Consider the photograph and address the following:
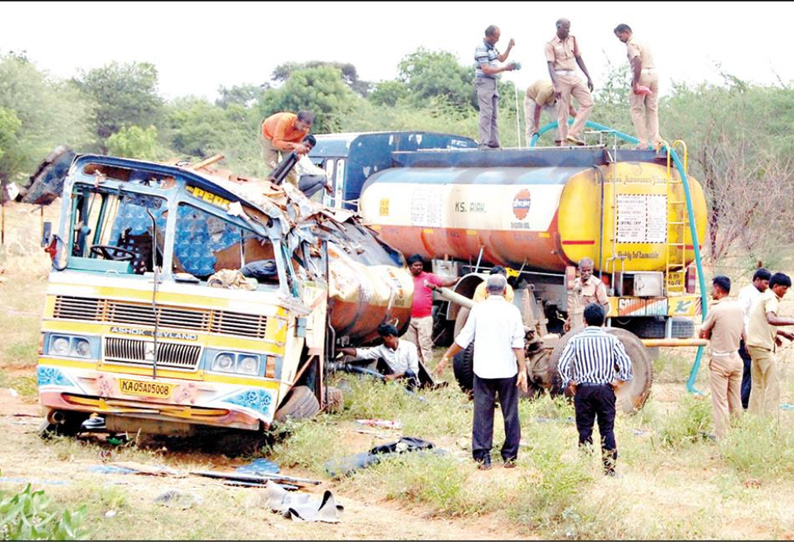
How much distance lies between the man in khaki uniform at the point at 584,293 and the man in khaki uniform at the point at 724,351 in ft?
8.00

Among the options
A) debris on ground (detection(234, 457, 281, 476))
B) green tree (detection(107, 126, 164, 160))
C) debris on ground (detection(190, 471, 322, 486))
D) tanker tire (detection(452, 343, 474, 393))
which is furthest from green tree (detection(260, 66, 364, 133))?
debris on ground (detection(190, 471, 322, 486))

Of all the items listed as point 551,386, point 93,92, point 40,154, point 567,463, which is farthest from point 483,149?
point 93,92

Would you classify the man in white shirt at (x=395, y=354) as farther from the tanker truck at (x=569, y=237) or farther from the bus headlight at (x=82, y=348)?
the bus headlight at (x=82, y=348)

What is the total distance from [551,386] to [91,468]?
5741 mm

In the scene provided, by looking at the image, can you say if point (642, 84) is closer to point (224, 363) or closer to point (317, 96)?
point (224, 363)

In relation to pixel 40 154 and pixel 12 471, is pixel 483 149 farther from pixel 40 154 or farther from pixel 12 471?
pixel 40 154

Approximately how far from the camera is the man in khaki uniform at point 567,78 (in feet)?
51.1

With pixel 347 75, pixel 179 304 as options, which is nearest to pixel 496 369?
pixel 179 304

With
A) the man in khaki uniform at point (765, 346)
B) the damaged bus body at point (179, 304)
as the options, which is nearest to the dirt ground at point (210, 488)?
the damaged bus body at point (179, 304)

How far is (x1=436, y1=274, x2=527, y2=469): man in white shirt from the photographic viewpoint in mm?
9992

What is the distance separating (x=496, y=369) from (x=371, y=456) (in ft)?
4.14

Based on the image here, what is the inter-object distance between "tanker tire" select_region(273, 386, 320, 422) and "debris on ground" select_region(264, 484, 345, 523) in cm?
196

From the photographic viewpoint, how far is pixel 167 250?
34.2ft

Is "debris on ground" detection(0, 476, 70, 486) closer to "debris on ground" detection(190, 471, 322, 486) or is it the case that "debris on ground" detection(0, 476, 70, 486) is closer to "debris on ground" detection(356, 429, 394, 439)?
"debris on ground" detection(190, 471, 322, 486)
